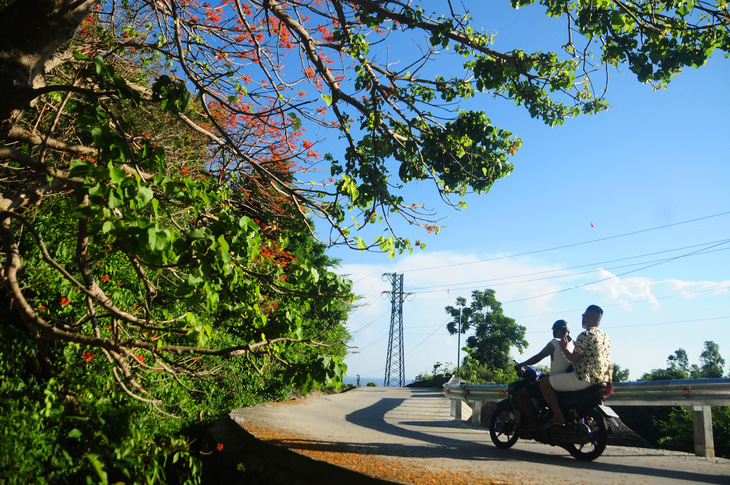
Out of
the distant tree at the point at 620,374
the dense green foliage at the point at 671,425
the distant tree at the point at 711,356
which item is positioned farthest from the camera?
the distant tree at the point at 711,356

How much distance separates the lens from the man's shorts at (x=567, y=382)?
6207 millimetres

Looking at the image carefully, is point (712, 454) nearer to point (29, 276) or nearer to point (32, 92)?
point (32, 92)

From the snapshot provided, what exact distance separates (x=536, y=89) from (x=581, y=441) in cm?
512

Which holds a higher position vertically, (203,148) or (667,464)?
(203,148)

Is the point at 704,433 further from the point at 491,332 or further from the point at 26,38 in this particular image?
the point at 491,332

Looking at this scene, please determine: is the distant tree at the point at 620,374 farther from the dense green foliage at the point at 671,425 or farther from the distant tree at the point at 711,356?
the distant tree at the point at 711,356

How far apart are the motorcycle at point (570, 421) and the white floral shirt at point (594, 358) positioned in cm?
14

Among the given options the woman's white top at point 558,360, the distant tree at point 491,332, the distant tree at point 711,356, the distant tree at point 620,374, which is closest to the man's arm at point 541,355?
the woman's white top at point 558,360

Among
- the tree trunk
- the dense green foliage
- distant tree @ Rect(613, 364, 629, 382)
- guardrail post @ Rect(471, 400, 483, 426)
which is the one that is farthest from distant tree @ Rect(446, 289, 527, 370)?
the tree trunk

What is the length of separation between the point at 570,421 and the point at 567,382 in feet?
1.76

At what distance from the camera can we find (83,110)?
12.6 ft

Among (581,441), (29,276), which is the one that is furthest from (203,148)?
(581,441)

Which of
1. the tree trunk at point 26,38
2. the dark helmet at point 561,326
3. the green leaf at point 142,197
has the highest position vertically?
the tree trunk at point 26,38

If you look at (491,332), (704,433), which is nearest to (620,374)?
(491,332)
